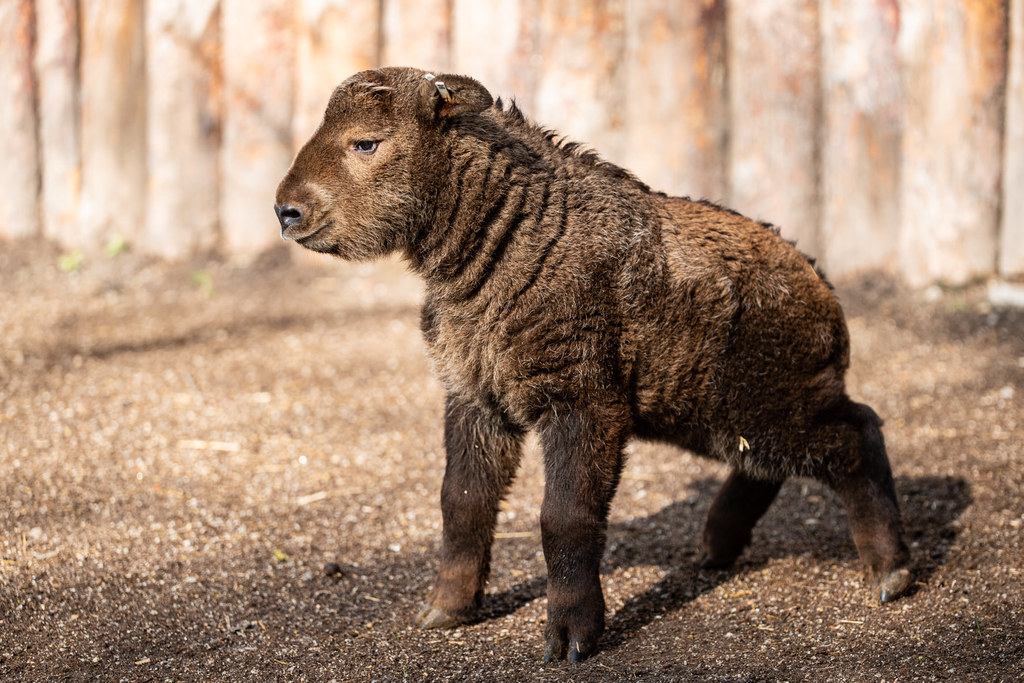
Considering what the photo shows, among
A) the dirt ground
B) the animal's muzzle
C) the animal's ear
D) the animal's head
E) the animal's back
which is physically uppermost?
the animal's ear

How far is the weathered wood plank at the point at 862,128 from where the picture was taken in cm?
763

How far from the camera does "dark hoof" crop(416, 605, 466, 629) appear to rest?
422 centimetres

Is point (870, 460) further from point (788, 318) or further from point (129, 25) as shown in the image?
point (129, 25)

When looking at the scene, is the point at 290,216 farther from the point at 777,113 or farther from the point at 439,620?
the point at 777,113

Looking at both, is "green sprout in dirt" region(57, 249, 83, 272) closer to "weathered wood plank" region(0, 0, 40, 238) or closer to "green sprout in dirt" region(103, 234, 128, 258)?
"green sprout in dirt" region(103, 234, 128, 258)

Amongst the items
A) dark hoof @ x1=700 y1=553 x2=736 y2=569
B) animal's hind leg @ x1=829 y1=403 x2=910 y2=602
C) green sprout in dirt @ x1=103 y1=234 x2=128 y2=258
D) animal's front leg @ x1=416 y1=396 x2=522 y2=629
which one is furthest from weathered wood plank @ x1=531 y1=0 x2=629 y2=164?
animal's front leg @ x1=416 y1=396 x2=522 y2=629

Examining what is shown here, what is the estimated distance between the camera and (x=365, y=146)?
401cm

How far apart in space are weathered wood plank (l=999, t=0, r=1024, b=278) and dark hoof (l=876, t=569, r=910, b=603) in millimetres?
3857

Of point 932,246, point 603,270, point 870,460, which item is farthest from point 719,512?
point 932,246

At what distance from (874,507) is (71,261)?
277 inches

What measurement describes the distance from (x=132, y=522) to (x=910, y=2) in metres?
5.95

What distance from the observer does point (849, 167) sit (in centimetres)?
777

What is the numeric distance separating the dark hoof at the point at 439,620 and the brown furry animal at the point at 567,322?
0.04 feet

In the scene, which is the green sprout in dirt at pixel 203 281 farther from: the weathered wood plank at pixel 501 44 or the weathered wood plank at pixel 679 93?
the weathered wood plank at pixel 679 93
